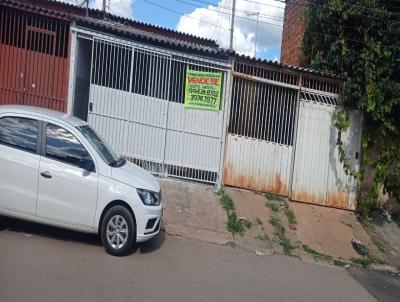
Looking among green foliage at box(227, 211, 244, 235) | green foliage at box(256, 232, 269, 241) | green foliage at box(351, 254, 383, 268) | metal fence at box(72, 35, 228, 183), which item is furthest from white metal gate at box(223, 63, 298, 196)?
green foliage at box(351, 254, 383, 268)

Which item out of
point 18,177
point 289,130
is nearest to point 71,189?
point 18,177

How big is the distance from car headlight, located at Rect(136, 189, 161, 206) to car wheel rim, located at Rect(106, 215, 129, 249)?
0.39 meters

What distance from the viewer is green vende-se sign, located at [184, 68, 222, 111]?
1088cm

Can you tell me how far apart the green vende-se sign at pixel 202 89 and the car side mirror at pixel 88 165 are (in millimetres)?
4541

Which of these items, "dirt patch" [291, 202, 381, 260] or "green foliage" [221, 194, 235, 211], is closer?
"dirt patch" [291, 202, 381, 260]

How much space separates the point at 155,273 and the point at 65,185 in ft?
5.50

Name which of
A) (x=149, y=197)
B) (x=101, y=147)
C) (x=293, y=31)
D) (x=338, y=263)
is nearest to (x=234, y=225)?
(x=338, y=263)

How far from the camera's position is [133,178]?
6855 millimetres

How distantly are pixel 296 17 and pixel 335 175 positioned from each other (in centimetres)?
531

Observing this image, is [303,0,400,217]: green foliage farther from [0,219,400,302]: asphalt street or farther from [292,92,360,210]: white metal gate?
[0,219,400,302]: asphalt street

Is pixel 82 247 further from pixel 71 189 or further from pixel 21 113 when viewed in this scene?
pixel 21 113

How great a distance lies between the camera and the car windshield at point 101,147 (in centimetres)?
692

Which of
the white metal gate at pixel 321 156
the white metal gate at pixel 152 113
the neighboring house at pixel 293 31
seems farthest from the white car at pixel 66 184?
the neighboring house at pixel 293 31

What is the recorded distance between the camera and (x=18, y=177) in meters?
6.57
